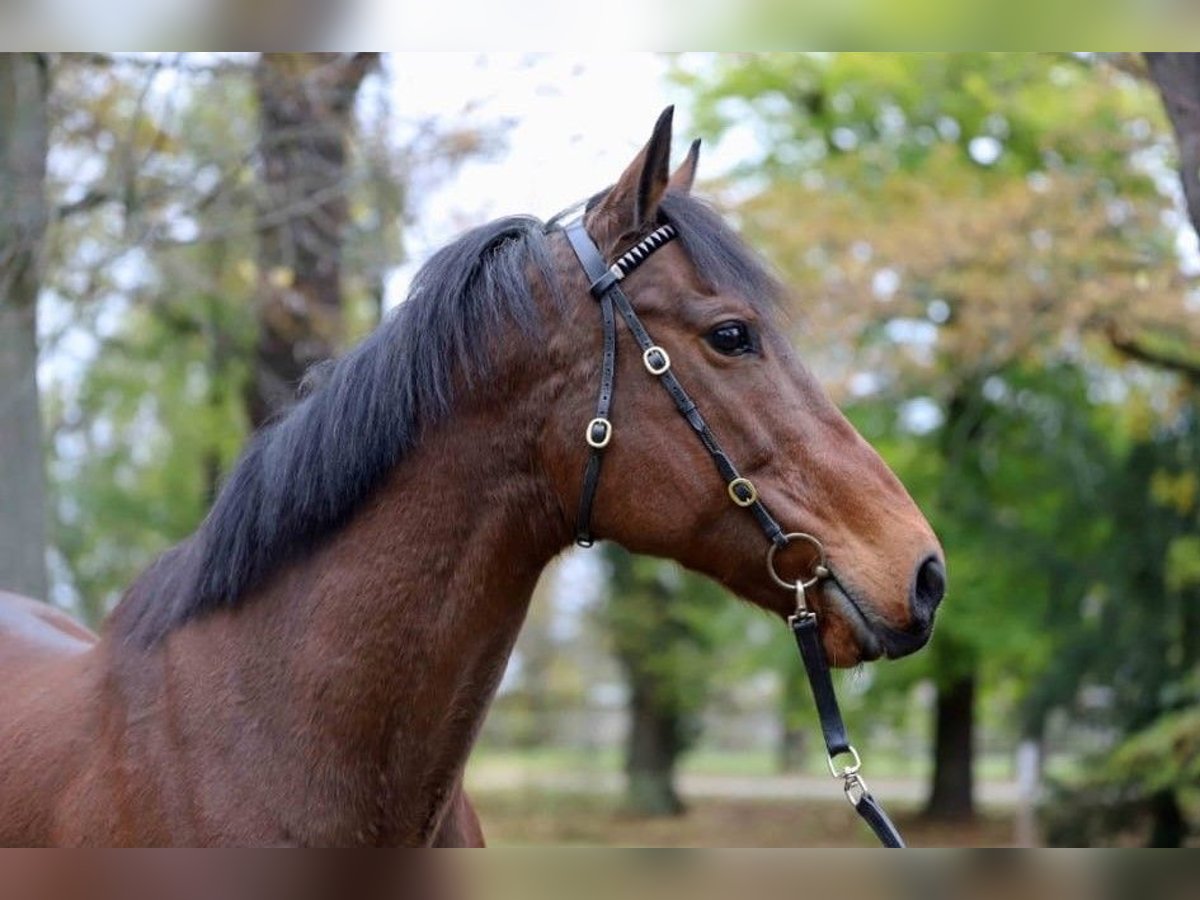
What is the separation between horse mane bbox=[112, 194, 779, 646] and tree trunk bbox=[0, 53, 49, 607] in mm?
4288

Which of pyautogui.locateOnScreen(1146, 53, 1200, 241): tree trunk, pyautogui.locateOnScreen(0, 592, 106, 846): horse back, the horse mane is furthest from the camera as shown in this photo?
pyautogui.locateOnScreen(1146, 53, 1200, 241): tree trunk

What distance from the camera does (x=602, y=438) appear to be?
291 cm

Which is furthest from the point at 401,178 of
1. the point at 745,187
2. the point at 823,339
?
the point at 745,187

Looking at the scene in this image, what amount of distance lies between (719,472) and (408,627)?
0.76m

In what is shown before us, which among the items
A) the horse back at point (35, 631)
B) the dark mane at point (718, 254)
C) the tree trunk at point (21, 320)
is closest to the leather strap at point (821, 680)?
the dark mane at point (718, 254)

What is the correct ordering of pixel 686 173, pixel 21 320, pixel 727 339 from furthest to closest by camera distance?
pixel 21 320 < pixel 686 173 < pixel 727 339

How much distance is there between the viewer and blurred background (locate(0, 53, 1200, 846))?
8.00 metres

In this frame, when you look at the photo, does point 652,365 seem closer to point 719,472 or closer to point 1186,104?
point 719,472

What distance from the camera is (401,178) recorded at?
884 cm

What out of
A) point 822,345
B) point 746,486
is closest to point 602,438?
point 746,486

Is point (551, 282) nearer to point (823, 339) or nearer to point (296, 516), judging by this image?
point (296, 516)

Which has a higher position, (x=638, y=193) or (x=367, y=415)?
(x=638, y=193)

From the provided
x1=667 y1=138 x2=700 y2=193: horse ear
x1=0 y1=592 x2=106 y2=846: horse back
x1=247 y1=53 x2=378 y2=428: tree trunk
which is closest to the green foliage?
x1=247 y1=53 x2=378 y2=428: tree trunk

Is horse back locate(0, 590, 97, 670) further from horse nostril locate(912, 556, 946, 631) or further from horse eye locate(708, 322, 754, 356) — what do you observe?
horse nostril locate(912, 556, 946, 631)
